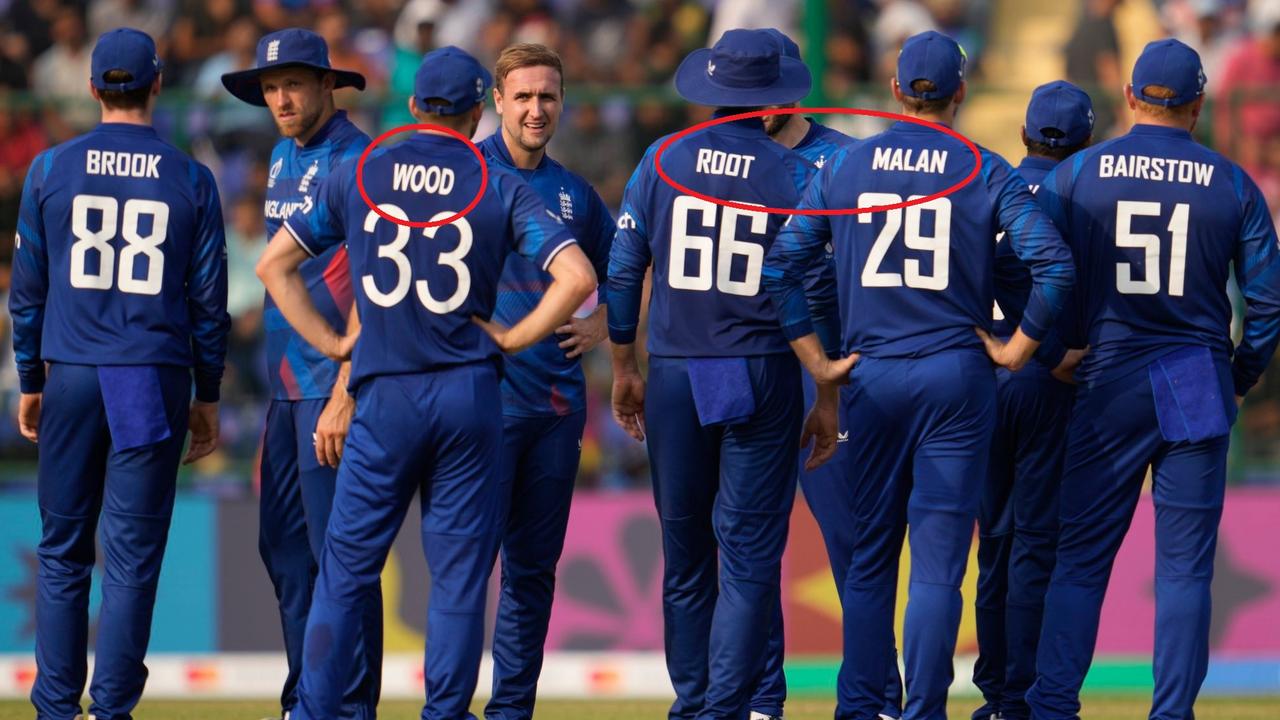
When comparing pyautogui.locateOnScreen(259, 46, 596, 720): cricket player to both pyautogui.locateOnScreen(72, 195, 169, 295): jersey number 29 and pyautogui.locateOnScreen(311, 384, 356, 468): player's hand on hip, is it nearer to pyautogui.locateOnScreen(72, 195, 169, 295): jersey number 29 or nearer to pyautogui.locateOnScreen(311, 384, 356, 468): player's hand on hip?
pyautogui.locateOnScreen(311, 384, 356, 468): player's hand on hip

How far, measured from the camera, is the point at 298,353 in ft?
25.7

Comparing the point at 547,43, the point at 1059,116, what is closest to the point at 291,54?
the point at 1059,116

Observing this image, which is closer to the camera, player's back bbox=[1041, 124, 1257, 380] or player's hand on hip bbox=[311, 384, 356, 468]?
player's hand on hip bbox=[311, 384, 356, 468]

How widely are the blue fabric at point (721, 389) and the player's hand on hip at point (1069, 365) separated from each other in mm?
1295

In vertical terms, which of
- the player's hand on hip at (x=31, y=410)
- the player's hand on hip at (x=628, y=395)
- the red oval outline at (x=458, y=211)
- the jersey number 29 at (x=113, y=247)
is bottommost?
the player's hand on hip at (x=31, y=410)

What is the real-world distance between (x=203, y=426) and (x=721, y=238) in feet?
7.74

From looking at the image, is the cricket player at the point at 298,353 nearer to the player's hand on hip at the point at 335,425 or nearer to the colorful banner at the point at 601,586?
the player's hand on hip at the point at 335,425

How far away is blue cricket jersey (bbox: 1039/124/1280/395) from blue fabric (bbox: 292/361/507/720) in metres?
2.50

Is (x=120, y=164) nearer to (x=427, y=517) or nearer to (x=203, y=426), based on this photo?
(x=203, y=426)

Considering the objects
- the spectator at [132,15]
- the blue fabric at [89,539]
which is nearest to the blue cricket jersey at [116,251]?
the blue fabric at [89,539]

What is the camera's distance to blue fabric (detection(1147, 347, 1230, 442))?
290 inches

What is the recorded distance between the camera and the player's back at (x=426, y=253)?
22.3 feet

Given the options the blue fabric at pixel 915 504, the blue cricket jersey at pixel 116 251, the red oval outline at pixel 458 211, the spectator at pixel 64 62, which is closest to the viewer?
the red oval outline at pixel 458 211

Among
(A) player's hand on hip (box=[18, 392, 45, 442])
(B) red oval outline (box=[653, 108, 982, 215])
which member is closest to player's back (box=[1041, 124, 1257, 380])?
(B) red oval outline (box=[653, 108, 982, 215])
